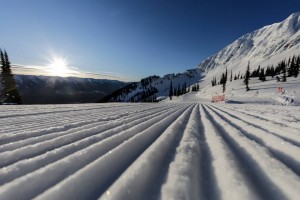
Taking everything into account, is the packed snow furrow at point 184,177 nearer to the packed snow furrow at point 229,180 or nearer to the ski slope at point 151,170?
the ski slope at point 151,170

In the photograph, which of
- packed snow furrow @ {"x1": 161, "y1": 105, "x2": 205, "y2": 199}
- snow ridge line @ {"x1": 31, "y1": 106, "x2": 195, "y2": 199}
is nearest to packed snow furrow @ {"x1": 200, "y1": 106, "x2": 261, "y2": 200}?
packed snow furrow @ {"x1": 161, "y1": 105, "x2": 205, "y2": 199}

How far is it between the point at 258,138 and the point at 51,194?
298 centimetres

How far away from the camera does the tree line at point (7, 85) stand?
39369 mm

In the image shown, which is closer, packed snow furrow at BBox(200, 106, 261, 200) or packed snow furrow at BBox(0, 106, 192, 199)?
packed snow furrow at BBox(200, 106, 261, 200)

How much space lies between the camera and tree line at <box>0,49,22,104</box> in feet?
129

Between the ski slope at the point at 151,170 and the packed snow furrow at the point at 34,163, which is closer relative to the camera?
the ski slope at the point at 151,170

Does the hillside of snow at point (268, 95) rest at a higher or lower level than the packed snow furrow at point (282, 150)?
lower

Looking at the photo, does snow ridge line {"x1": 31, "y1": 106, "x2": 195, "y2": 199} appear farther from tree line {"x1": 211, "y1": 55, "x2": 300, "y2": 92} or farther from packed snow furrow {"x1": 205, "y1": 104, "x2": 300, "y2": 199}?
tree line {"x1": 211, "y1": 55, "x2": 300, "y2": 92}

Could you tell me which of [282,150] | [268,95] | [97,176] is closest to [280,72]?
[268,95]

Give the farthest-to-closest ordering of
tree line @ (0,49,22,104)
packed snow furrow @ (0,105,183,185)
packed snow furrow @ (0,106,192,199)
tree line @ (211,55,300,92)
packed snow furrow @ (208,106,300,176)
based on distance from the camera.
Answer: tree line @ (211,55,300,92) → tree line @ (0,49,22,104) → packed snow furrow @ (208,106,300,176) → packed snow furrow @ (0,105,183,185) → packed snow furrow @ (0,106,192,199)

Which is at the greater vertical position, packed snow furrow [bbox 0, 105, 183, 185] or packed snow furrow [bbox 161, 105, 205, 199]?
packed snow furrow [bbox 0, 105, 183, 185]

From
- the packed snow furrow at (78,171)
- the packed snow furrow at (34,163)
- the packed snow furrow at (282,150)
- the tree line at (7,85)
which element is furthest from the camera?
the tree line at (7,85)

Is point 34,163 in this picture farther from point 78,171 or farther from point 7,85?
point 7,85

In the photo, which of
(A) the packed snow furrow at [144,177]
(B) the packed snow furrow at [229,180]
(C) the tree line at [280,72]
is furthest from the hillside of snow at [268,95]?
(A) the packed snow furrow at [144,177]
